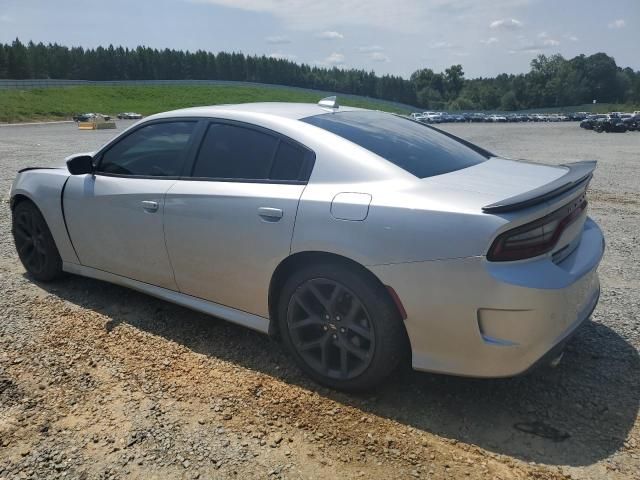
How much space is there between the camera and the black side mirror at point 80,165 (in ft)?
12.9

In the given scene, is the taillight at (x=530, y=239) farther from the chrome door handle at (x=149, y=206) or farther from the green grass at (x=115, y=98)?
the green grass at (x=115, y=98)

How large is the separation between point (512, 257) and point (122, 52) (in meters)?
114

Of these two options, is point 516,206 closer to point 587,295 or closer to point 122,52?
point 587,295

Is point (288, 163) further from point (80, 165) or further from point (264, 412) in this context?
point (80, 165)

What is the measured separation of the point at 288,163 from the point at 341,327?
100 cm

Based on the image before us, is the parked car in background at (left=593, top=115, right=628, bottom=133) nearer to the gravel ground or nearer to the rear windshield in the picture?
the gravel ground

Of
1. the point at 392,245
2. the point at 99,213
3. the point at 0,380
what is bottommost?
the point at 0,380

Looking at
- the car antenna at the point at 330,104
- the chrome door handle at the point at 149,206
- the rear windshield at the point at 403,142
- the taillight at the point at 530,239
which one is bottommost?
the chrome door handle at the point at 149,206

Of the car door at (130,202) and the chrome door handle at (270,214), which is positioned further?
the car door at (130,202)

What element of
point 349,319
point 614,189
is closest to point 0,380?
point 349,319

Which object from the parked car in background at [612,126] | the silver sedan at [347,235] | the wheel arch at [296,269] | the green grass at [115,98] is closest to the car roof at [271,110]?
the silver sedan at [347,235]

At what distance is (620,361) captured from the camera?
10.3 feet

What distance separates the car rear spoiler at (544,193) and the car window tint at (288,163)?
3.62 feet

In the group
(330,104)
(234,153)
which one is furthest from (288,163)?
(330,104)
